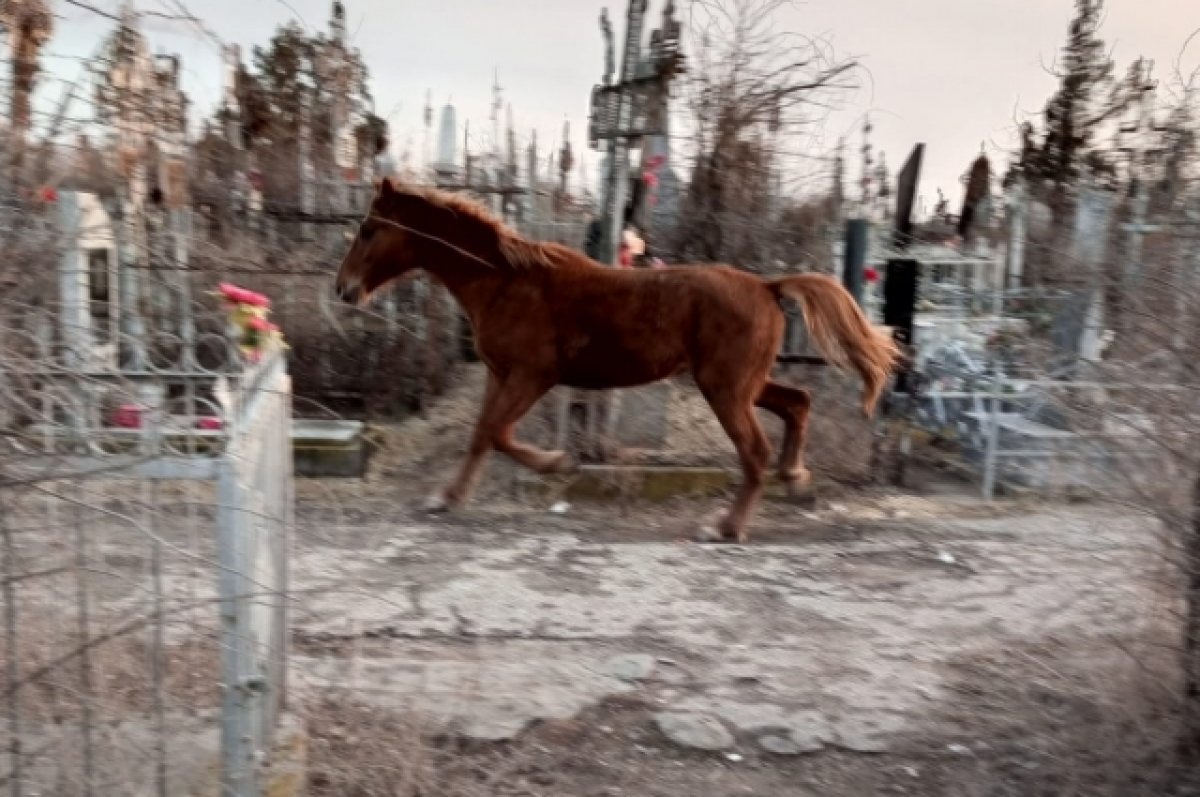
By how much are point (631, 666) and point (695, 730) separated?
598 millimetres

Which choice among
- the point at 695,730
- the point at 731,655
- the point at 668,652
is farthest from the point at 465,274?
the point at 695,730

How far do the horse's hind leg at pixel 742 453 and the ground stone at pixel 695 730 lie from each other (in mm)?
2451

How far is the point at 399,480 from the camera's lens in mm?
7668

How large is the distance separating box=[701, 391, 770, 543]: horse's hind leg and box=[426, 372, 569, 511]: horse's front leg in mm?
994

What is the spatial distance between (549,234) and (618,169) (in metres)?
1.13

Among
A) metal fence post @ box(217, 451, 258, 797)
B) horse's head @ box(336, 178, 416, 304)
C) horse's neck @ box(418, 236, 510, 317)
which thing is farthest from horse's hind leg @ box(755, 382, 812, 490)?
metal fence post @ box(217, 451, 258, 797)

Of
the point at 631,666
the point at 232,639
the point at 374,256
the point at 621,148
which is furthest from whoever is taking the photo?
the point at 621,148

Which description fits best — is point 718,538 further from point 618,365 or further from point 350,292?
point 350,292

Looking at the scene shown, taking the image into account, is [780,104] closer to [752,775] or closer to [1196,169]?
[1196,169]

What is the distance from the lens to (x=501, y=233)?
21.3 feet

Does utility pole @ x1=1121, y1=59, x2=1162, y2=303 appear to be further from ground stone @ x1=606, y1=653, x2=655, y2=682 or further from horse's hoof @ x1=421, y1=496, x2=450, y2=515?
horse's hoof @ x1=421, y1=496, x2=450, y2=515

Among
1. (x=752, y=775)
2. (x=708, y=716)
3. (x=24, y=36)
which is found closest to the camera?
(x=24, y=36)

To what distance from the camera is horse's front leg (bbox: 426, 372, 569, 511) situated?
21.2ft

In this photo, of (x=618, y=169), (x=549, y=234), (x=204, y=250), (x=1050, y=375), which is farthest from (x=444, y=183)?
(x=1050, y=375)
